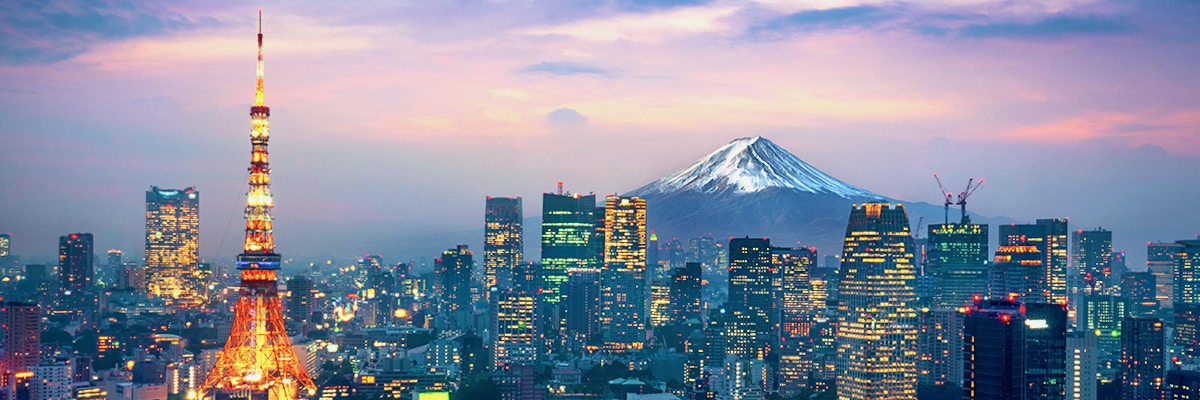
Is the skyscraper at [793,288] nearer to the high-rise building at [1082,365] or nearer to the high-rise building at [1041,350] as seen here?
the high-rise building at [1082,365]

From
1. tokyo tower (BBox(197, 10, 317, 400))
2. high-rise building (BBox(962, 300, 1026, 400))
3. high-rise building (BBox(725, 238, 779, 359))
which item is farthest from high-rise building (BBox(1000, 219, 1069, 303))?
tokyo tower (BBox(197, 10, 317, 400))

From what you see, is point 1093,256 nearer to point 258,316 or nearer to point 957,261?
point 957,261

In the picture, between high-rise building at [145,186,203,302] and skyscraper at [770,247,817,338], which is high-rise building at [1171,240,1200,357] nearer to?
skyscraper at [770,247,817,338]

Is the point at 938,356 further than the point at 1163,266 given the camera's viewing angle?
No

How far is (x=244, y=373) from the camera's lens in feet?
103

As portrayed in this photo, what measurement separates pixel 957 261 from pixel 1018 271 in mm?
2137

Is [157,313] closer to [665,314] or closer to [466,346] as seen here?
[466,346]

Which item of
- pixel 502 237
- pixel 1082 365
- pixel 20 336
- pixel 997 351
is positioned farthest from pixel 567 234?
pixel 997 351

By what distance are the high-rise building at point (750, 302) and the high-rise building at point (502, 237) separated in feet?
49.1

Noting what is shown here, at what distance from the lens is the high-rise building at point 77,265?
159ft

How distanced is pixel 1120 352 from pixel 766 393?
29.5ft

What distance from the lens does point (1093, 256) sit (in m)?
60.4

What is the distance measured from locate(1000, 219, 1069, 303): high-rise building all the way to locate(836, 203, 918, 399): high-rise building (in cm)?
1599

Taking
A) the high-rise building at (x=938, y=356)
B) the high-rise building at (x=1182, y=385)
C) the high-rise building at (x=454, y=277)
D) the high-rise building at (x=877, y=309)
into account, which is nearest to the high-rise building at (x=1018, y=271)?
the high-rise building at (x=938, y=356)
